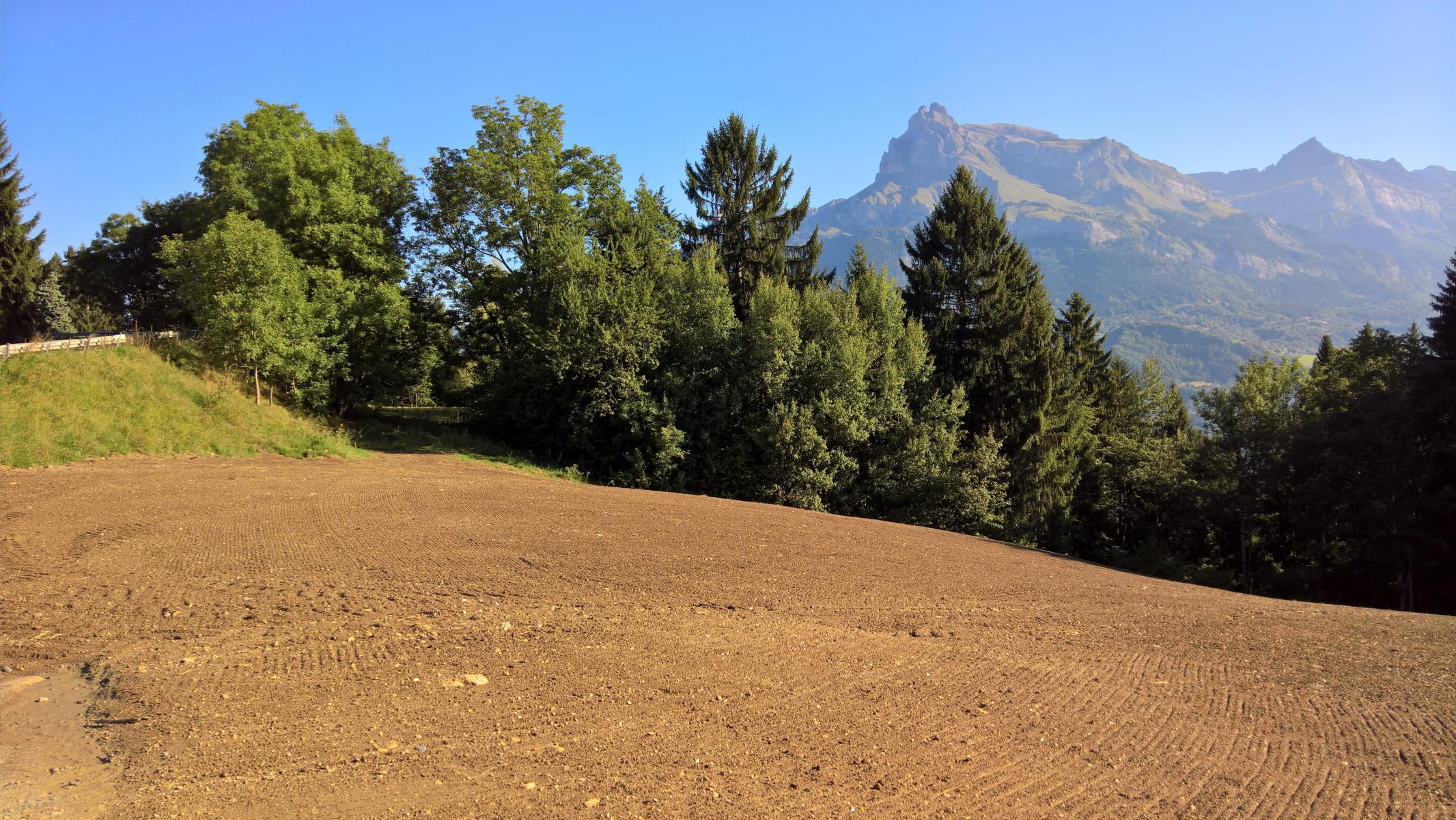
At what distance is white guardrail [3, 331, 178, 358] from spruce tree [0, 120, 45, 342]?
18143 mm

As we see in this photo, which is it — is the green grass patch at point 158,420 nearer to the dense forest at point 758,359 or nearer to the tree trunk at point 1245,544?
the dense forest at point 758,359

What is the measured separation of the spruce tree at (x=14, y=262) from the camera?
37.5 metres

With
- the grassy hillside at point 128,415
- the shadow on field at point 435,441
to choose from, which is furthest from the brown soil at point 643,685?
the shadow on field at point 435,441

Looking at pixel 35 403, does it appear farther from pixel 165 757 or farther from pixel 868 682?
pixel 868 682

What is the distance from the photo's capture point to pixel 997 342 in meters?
33.6

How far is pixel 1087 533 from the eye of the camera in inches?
1540

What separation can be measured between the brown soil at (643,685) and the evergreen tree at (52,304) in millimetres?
44489

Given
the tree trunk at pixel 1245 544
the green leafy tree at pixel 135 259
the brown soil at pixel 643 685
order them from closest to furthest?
the brown soil at pixel 643 685
the tree trunk at pixel 1245 544
the green leafy tree at pixel 135 259

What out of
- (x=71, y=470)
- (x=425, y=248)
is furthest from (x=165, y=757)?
(x=425, y=248)

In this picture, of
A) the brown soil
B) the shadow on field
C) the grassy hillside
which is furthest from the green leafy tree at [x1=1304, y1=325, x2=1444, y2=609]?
the grassy hillside

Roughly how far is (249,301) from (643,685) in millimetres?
26366

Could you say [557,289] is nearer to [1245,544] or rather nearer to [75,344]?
[75,344]

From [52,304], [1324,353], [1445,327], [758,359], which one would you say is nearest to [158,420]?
[758,359]

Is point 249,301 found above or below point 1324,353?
below
